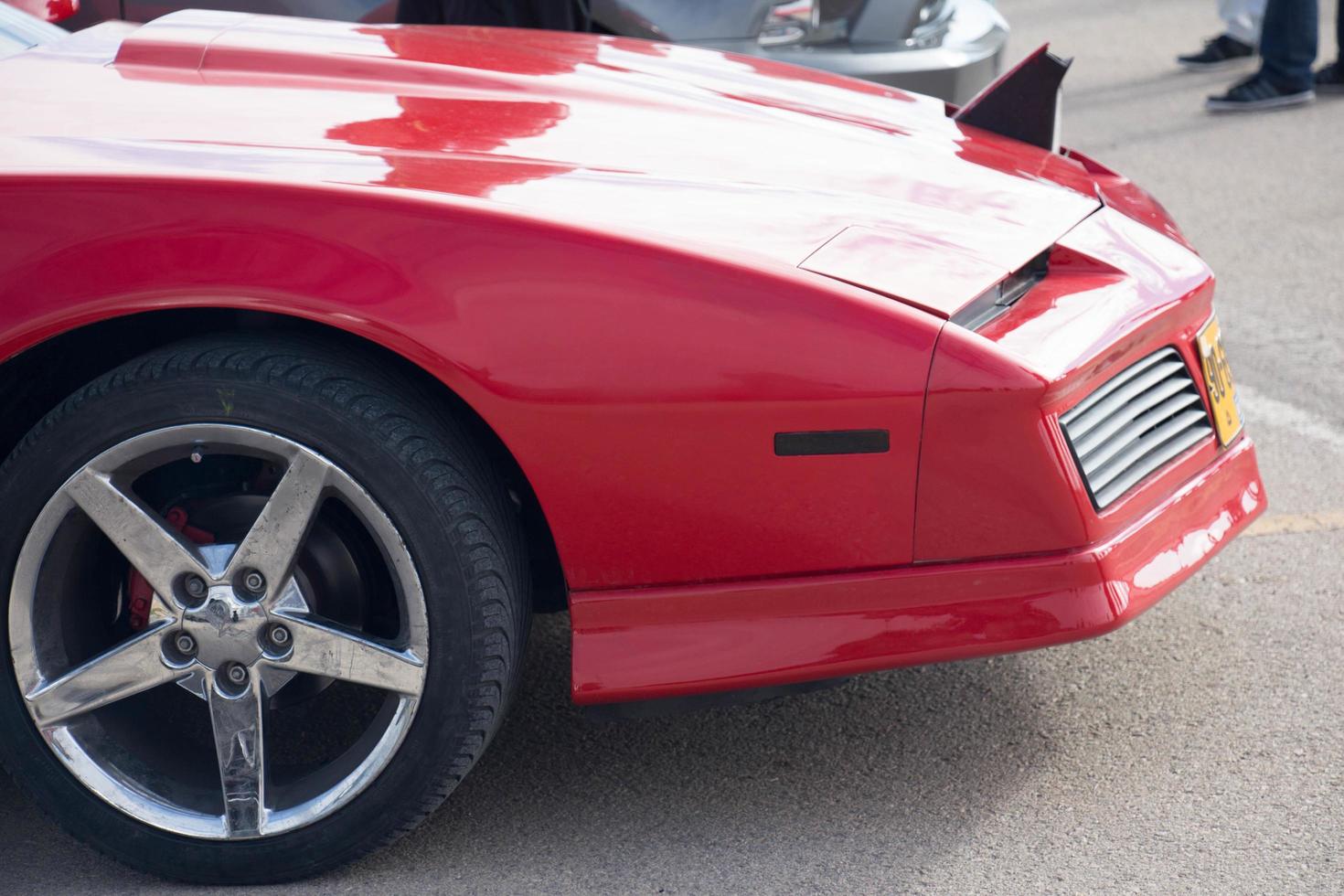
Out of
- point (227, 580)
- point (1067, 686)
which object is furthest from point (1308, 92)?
point (227, 580)

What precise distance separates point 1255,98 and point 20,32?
5908 millimetres

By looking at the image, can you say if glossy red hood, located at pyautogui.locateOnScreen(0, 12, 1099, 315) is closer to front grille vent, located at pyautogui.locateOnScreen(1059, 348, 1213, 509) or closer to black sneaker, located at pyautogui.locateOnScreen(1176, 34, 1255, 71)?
front grille vent, located at pyautogui.locateOnScreen(1059, 348, 1213, 509)

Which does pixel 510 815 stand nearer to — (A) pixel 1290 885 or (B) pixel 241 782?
(B) pixel 241 782

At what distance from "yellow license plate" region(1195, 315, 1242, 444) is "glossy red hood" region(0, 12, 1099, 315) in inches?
11.1

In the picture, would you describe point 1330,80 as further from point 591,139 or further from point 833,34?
point 591,139

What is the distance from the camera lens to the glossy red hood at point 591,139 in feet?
6.68

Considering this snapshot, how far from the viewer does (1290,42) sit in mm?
6969

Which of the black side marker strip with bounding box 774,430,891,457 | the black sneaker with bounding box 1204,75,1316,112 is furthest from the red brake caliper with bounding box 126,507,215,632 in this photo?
the black sneaker with bounding box 1204,75,1316,112

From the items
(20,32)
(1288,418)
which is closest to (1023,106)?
(1288,418)

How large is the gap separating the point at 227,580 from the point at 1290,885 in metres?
1.56

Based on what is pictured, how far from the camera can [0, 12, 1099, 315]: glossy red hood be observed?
204 cm

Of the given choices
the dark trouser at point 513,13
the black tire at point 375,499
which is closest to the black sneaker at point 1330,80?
the dark trouser at point 513,13

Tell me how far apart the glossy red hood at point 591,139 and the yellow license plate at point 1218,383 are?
0.93ft

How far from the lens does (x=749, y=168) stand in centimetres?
228
